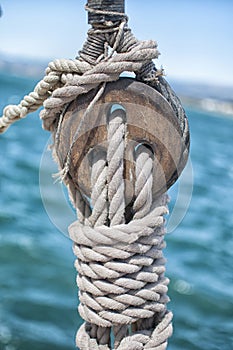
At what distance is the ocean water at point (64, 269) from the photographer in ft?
6.63

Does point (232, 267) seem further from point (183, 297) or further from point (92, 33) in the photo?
point (92, 33)

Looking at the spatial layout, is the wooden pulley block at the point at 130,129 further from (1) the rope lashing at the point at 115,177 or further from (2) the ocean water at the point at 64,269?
(2) the ocean water at the point at 64,269

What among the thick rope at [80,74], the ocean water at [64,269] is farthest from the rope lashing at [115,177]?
the ocean water at [64,269]

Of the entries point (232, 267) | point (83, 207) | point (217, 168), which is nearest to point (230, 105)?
point (217, 168)

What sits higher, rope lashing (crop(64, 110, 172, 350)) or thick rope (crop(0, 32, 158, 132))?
thick rope (crop(0, 32, 158, 132))

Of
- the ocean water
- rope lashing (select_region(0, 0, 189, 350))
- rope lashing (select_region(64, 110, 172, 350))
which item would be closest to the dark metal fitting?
rope lashing (select_region(0, 0, 189, 350))

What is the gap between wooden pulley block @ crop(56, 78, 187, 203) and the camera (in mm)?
890

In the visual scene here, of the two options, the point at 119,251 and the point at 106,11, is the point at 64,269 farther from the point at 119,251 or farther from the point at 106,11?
the point at 106,11

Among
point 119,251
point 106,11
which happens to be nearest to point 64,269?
point 119,251

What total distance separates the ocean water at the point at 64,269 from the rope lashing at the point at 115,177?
0.13 meters

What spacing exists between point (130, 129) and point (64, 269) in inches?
79.4

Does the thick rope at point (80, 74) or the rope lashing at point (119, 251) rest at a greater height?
the thick rope at point (80, 74)

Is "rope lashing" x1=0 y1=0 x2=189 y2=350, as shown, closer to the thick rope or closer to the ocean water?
the thick rope

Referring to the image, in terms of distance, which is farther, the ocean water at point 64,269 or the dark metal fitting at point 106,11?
the ocean water at point 64,269
